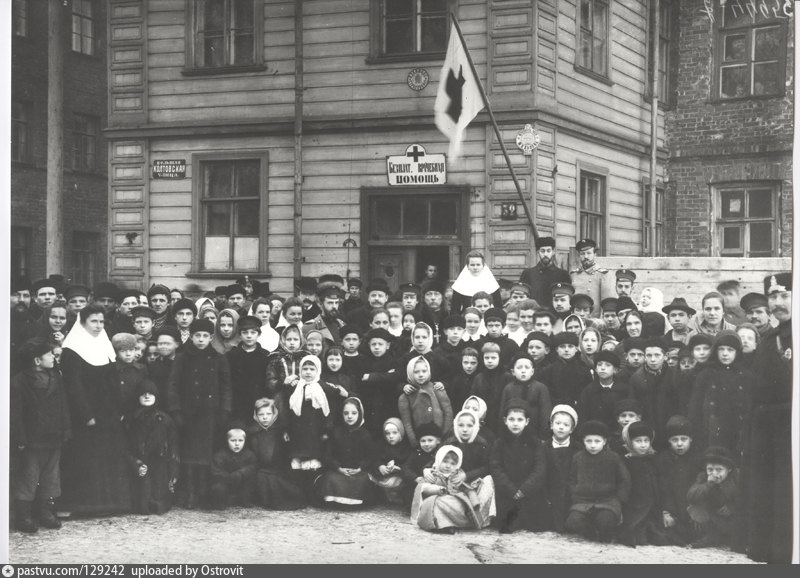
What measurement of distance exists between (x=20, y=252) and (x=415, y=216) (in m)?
2.75

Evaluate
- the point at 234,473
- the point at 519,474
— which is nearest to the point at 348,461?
the point at 234,473

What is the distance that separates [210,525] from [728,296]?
10.7 ft

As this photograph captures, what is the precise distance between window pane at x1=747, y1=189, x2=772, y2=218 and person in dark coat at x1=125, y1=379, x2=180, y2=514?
3.72 meters

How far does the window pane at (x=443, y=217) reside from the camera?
679cm

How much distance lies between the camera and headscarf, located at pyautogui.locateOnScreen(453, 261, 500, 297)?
6.61m

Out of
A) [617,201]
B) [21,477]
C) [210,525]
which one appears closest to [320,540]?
[210,525]

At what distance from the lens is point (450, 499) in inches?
199

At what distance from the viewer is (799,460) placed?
4.34 meters

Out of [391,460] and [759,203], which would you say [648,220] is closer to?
[759,203]

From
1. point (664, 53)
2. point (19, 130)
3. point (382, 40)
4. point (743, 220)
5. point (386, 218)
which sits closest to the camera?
point (19, 130)

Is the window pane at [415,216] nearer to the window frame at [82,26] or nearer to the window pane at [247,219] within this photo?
the window pane at [247,219]

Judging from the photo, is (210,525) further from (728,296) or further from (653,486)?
(728,296)

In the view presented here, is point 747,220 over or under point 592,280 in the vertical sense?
over

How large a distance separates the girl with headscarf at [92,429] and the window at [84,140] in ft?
7.03
